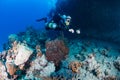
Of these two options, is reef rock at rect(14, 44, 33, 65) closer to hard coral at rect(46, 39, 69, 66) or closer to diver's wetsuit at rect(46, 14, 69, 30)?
hard coral at rect(46, 39, 69, 66)

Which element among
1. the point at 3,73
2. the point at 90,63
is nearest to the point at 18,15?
the point at 3,73

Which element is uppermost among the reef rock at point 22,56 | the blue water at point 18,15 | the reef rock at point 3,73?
the blue water at point 18,15

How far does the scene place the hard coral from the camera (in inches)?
365

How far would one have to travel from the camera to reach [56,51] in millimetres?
9477

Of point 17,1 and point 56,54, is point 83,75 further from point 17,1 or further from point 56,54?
point 17,1

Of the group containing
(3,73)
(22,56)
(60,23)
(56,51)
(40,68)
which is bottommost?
(3,73)

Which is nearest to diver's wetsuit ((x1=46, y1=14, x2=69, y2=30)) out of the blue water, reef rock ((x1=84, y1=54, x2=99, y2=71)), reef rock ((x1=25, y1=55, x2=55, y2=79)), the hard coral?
the hard coral

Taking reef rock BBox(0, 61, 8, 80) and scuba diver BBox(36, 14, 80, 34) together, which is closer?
reef rock BBox(0, 61, 8, 80)

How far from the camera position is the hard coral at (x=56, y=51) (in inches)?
365

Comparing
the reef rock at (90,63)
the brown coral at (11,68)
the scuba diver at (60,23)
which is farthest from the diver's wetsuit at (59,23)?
the brown coral at (11,68)

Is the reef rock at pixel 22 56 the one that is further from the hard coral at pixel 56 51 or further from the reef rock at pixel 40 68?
the hard coral at pixel 56 51

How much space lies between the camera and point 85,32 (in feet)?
45.5

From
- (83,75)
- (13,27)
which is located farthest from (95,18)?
(13,27)

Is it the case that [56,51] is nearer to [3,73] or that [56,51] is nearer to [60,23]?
[60,23]
